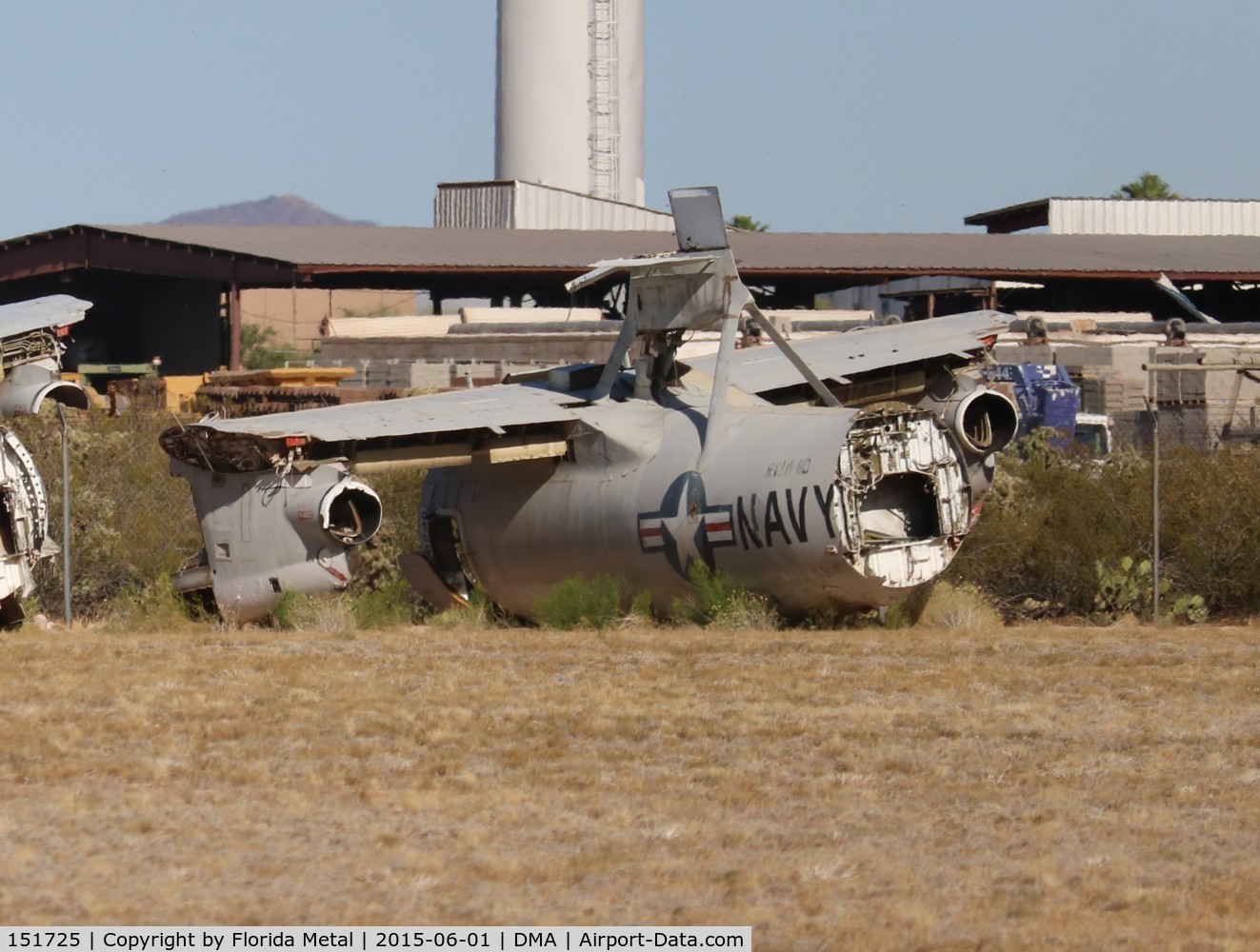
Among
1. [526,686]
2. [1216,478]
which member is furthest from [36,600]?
[1216,478]

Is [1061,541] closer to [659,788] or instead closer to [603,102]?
[659,788]

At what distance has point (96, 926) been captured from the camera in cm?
979

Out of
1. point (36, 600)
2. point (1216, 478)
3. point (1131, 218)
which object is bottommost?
point (36, 600)

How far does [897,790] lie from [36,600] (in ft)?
64.5

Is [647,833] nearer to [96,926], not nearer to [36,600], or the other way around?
[96,926]

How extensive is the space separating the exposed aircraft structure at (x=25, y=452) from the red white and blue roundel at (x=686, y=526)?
7.24 m

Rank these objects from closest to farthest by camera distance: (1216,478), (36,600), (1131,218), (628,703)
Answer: (628,703) < (1216,478) < (36,600) < (1131,218)

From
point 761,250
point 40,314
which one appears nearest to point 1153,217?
point 761,250

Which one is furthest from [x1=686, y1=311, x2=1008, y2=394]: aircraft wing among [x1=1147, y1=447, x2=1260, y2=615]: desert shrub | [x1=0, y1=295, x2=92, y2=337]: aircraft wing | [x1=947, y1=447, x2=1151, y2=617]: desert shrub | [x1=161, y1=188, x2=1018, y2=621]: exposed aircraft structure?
[x1=0, y1=295, x2=92, y2=337]: aircraft wing

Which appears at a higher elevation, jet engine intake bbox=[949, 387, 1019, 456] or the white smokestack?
the white smokestack

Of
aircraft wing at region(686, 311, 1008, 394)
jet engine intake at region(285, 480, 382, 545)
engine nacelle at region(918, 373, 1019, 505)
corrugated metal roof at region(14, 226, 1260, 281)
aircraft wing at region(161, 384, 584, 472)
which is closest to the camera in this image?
aircraft wing at region(161, 384, 584, 472)

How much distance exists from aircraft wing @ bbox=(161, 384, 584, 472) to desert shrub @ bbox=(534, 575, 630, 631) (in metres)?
1.67

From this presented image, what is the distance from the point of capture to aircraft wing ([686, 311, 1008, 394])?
83.5 feet

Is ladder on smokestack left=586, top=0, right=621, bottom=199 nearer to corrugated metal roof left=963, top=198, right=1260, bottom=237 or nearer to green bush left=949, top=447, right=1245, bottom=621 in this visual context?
corrugated metal roof left=963, top=198, right=1260, bottom=237
